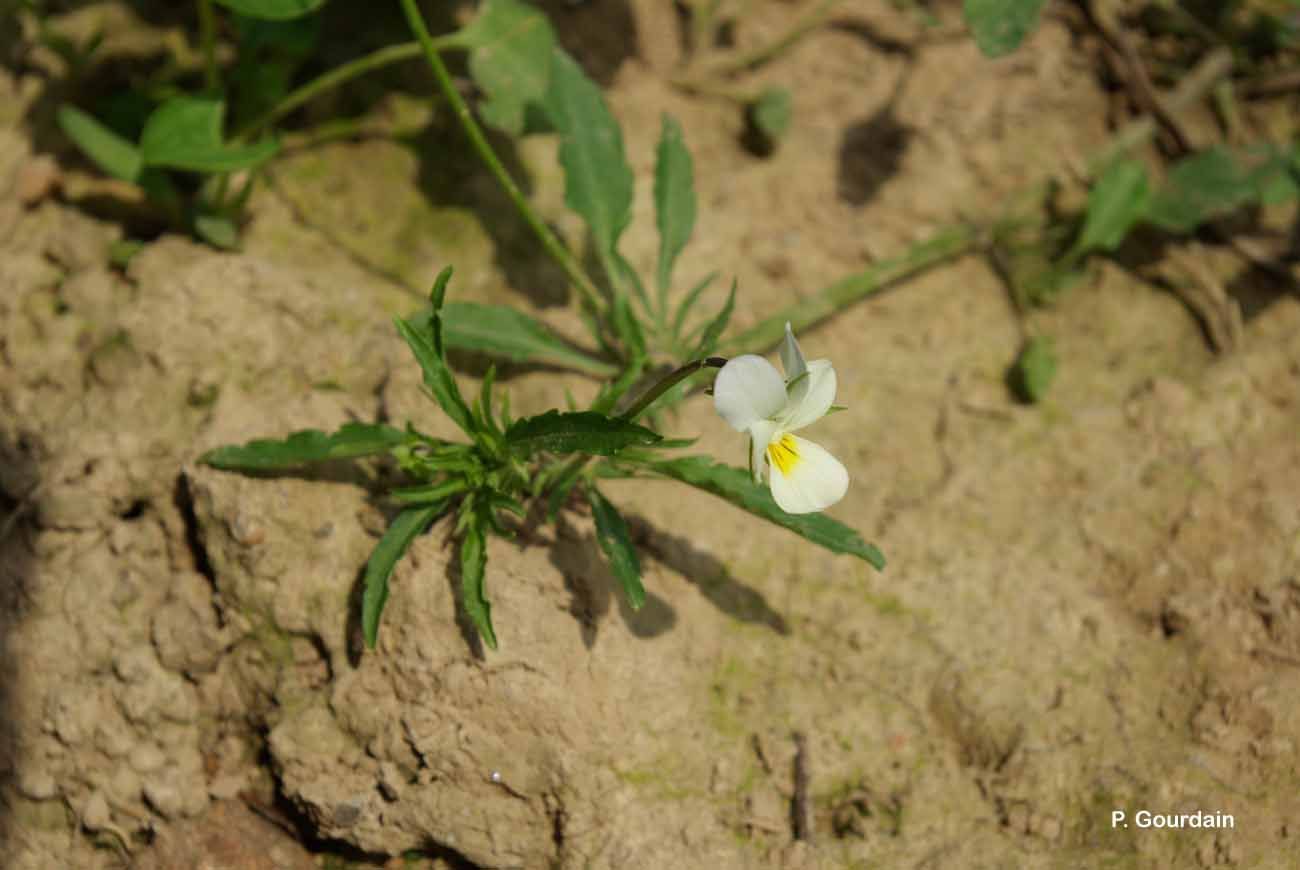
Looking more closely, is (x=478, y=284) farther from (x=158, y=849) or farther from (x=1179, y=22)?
(x=1179, y=22)

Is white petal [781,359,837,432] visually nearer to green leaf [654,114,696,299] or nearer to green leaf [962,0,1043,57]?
green leaf [654,114,696,299]

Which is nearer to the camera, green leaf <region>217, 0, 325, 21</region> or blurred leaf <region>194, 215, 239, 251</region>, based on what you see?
green leaf <region>217, 0, 325, 21</region>

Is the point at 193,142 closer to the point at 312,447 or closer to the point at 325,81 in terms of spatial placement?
the point at 325,81

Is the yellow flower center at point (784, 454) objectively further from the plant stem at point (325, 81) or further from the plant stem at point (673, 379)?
the plant stem at point (325, 81)

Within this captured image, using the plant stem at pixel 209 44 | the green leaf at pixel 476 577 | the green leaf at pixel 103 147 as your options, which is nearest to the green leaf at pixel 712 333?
the green leaf at pixel 476 577

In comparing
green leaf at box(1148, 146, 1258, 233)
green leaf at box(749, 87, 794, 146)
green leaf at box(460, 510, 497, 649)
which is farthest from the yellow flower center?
green leaf at box(1148, 146, 1258, 233)

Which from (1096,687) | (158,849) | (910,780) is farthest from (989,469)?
(158,849)
